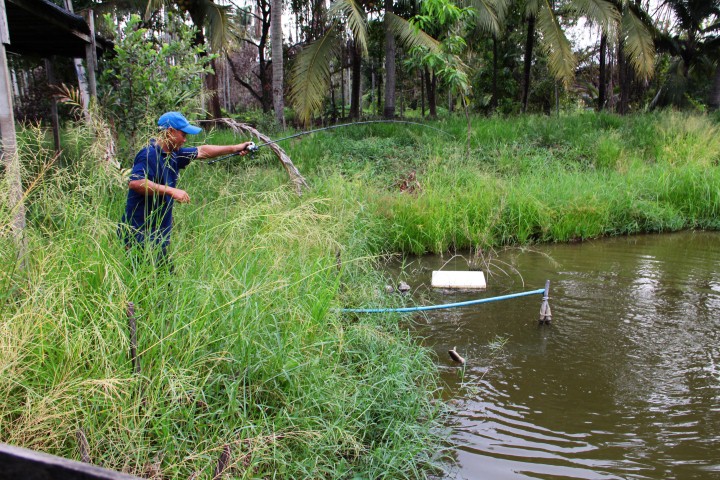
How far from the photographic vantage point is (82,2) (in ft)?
43.7

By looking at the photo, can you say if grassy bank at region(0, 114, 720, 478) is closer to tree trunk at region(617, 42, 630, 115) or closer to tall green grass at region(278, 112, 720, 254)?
tall green grass at region(278, 112, 720, 254)

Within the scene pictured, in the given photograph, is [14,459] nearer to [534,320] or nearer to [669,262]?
[534,320]

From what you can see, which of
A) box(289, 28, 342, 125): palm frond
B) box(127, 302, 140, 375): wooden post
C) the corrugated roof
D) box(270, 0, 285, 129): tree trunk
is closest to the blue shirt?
box(127, 302, 140, 375): wooden post

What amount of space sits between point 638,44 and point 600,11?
1.41m

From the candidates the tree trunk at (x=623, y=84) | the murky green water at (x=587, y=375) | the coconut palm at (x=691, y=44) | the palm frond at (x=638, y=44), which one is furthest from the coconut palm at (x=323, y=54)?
the coconut palm at (x=691, y=44)

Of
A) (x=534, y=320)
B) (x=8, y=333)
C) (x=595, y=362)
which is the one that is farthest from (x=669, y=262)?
(x=8, y=333)

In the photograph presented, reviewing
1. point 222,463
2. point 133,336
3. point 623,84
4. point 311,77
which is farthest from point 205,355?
point 623,84

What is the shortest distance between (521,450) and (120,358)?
2130 mm

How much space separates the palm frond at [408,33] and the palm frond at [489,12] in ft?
5.00

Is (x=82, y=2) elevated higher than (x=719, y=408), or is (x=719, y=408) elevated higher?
(x=82, y=2)

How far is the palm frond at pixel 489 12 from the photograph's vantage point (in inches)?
465

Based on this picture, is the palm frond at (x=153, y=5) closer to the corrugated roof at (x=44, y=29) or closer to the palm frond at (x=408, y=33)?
the corrugated roof at (x=44, y=29)

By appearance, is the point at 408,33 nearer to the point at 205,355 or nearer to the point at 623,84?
the point at 623,84

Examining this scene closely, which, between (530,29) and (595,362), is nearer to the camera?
(595,362)
